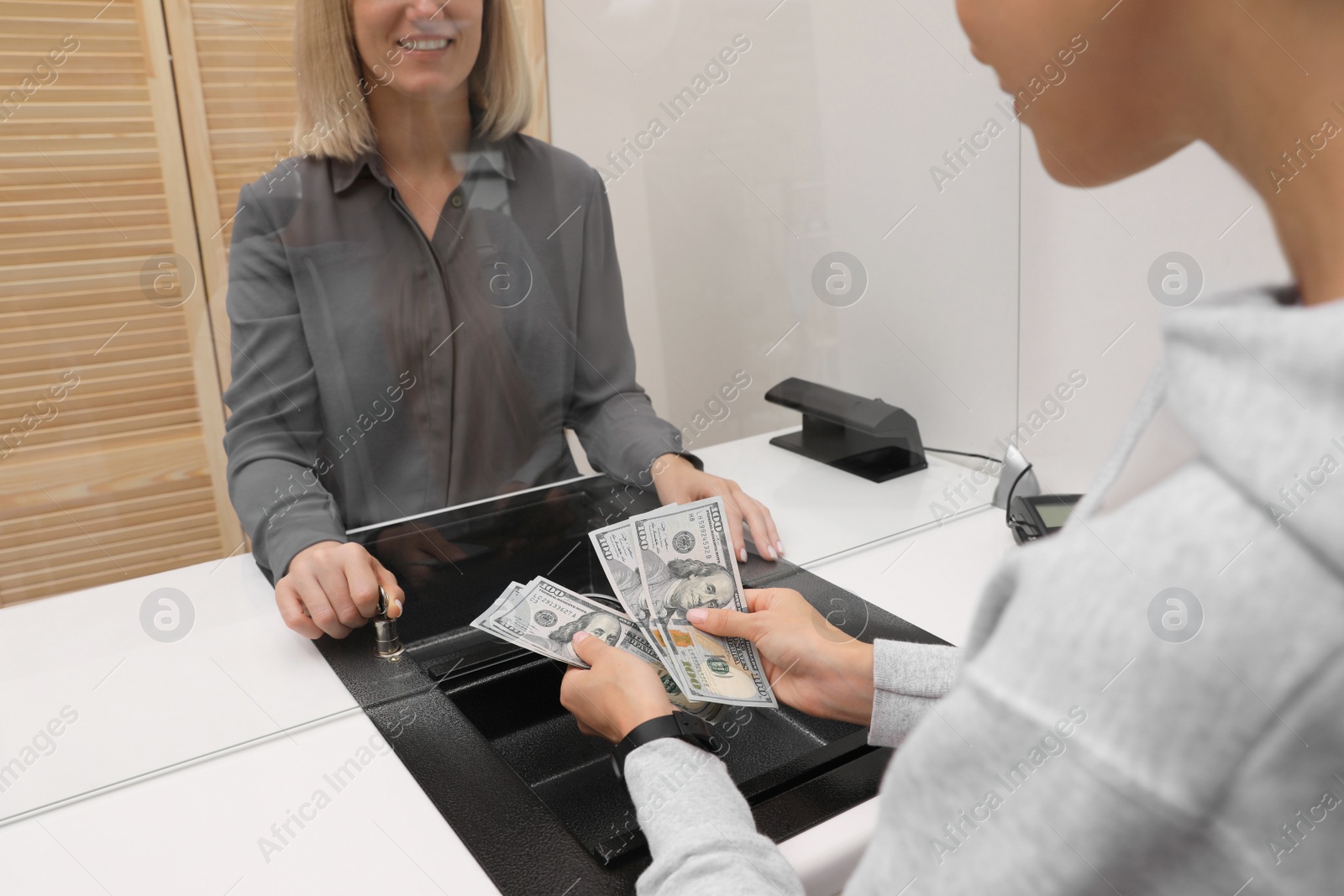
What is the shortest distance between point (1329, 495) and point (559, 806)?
822mm

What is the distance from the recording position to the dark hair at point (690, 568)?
1.17m

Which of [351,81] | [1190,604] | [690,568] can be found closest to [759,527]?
[690,568]

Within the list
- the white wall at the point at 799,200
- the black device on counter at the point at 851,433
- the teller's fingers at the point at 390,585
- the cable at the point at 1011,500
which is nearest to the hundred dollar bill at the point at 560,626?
the teller's fingers at the point at 390,585

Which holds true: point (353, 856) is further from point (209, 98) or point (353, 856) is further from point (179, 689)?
point (209, 98)

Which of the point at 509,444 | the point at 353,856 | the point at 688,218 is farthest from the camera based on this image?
the point at 688,218

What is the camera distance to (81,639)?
3.40 ft

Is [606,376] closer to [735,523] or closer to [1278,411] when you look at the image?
[735,523]

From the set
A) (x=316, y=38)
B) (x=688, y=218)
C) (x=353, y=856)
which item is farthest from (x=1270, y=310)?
(x=688, y=218)

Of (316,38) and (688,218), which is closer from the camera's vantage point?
(316,38)

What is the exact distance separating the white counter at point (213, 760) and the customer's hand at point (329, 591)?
0.14 feet

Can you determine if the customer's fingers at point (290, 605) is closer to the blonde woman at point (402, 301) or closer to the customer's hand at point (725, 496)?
the blonde woman at point (402, 301)

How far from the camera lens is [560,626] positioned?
1.09 meters

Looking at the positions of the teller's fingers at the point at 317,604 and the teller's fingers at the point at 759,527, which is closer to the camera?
the teller's fingers at the point at 317,604

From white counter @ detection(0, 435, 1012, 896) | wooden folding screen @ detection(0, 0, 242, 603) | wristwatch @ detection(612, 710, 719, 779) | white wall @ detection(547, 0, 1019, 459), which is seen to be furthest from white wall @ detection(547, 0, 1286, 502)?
wristwatch @ detection(612, 710, 719, 779)
